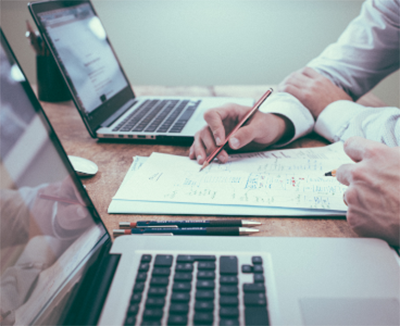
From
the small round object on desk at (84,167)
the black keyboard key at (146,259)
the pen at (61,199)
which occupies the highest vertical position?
the pen at (61,199)

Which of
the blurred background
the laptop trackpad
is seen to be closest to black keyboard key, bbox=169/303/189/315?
the laptop trackpad

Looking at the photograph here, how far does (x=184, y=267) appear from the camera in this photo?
0.31 m

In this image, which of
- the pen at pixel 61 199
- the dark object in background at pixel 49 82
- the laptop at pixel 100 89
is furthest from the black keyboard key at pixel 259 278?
the dark object in background at pixel 49 82

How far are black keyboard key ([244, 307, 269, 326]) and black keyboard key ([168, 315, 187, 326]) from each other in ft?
0.17

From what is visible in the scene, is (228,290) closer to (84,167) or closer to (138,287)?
(138,287)

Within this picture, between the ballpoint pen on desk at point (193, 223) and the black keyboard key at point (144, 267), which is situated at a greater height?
the black keyboard key at point (144, 267)

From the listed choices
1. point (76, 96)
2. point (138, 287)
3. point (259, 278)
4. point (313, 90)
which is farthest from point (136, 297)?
point (313, 90)

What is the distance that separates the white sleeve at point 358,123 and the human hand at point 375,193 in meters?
0.18

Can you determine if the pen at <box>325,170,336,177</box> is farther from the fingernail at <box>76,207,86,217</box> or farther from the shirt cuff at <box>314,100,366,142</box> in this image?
the fingernail at <box>76,207,86,217</box>

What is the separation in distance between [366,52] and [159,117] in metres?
0.62

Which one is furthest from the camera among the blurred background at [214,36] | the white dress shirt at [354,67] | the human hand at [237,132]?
the blurred background at [214,36]

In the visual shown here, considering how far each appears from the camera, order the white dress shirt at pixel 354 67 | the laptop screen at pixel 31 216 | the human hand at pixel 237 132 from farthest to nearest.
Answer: the white dress shirt at pixel 354 67 → the human hand at pixel 237 132 → the laptop screen at pixel 31 216

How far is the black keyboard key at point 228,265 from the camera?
30cm

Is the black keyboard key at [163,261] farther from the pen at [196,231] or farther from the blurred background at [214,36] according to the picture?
the blurred background at [214,36]
